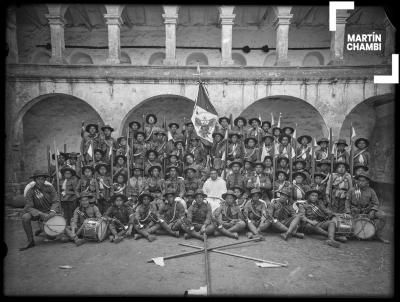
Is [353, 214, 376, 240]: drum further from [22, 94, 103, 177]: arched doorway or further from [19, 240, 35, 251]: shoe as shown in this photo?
[22, 94, 103, 177]: arched doorway

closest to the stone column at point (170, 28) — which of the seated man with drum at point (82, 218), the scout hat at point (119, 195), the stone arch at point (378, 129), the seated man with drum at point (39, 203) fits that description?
the scout hat at point (119, 195)

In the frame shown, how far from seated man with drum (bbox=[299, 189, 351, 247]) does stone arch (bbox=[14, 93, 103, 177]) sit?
1125 centimetres

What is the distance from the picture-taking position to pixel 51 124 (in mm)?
14266

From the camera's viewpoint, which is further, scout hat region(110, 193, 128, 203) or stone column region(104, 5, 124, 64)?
stone column region(104, 5, 124, 64)

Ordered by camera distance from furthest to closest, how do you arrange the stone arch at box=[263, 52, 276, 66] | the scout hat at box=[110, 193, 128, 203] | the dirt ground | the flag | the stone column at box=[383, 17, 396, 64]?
the stone arch at box=[263, 52, 276, 66] < the stone column at box=[383, 17, 396, 64] < the flag < the scout hat at box=[110, 193, 128, 203] < the dirt ground

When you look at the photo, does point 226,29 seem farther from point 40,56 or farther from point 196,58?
point 40,56

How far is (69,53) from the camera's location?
1614cm

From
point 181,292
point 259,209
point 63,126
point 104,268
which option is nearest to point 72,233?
point 104,268

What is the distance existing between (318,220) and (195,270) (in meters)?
3.79

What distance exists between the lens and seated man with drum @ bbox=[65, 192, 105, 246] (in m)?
6.44

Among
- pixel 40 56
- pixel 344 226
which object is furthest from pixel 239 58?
pixel 344 226

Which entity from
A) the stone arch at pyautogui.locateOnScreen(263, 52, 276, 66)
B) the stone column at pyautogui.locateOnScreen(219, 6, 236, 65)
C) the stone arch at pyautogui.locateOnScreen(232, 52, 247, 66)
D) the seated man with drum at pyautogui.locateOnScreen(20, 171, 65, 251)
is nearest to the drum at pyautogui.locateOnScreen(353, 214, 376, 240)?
the seated man with drum at pyautogui.locateOnScreen(20, 171, 65, 251)

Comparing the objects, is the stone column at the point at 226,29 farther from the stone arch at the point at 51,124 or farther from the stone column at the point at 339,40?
the stone arch at the point at 51,124
